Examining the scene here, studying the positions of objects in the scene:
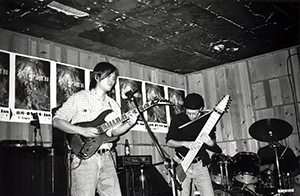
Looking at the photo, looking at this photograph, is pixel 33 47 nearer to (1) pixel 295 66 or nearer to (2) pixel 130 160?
(2) pixel 130 160

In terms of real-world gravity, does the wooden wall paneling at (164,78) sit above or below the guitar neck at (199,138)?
above

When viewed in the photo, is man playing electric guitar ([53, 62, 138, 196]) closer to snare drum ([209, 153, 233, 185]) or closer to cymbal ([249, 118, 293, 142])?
snare drum ([209, 153, 233, 185])

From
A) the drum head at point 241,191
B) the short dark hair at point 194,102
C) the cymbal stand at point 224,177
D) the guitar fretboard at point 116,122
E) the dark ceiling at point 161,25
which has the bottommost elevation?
the drum head at point 241,191

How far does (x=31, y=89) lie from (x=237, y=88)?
13.4 feet

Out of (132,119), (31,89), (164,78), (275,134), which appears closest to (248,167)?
(275,134)

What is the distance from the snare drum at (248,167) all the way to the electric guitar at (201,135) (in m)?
1.57

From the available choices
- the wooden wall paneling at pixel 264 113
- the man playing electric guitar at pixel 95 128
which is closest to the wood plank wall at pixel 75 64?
the man playing electric guitar at pixel 95 128

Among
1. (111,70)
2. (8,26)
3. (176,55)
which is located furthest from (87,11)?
(176,55)

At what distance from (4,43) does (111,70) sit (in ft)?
7.44

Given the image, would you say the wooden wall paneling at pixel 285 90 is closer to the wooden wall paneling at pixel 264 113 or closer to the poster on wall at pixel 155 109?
the wooden wall paneling at pixel 264 113

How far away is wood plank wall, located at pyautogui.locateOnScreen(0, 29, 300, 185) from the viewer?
229 inches

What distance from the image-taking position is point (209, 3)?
421 cm

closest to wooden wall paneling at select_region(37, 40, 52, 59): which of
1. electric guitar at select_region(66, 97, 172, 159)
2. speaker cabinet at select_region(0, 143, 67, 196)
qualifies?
speaker cabinet at select_region(0, 143, 67, 196)

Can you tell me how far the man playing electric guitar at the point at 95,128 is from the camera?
273 centimetres
